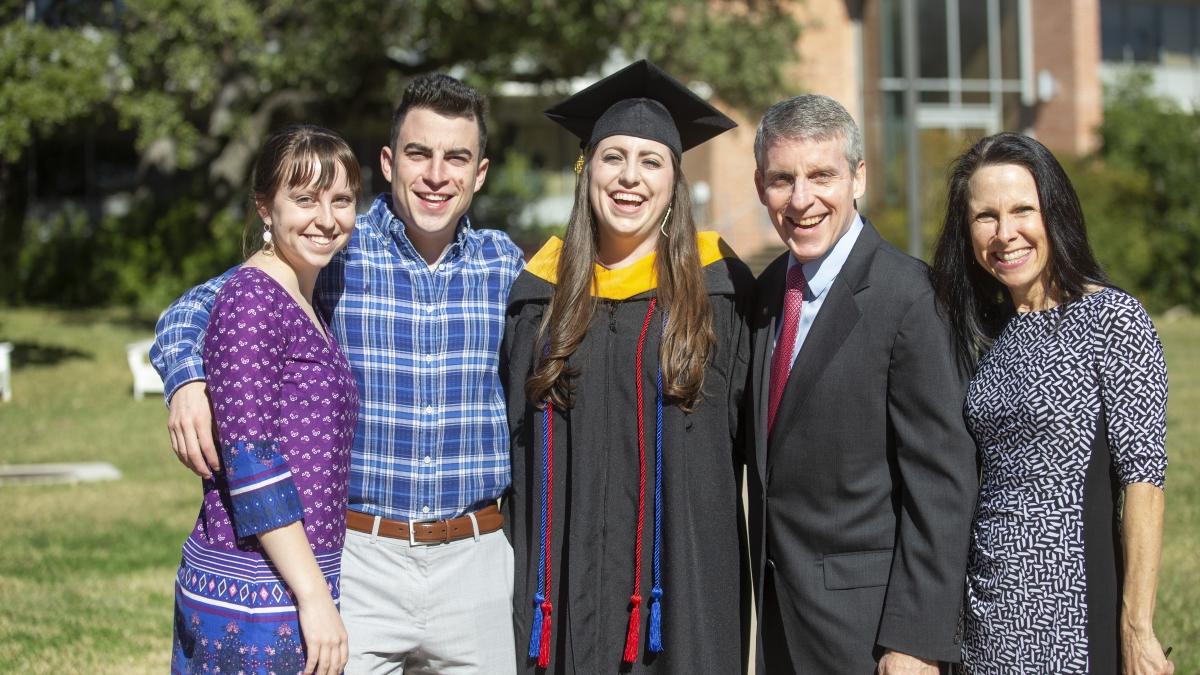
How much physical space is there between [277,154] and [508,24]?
14.7m

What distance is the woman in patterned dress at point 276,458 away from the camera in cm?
273

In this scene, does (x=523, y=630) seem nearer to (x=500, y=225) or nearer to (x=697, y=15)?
(x=697, y=15)

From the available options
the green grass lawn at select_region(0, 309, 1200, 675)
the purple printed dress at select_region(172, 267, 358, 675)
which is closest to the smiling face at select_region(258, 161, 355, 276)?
the purple printed dress at select_region(172, 267, 358, 675)

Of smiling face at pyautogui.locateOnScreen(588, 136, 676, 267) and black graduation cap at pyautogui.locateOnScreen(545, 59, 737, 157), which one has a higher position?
black graduation cap at pyautogui.locateOnScreen(545, 59, 737, 157)

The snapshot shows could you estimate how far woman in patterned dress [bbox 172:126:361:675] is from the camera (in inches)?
107

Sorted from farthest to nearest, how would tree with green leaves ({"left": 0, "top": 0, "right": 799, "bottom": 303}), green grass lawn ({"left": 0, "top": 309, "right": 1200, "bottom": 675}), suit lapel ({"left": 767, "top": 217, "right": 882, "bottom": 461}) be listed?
1. tree with green leaves ({"left": 0, "top": 0, "right": 799, "bottom": 303})
2. green grass lawn ({"left": 0, "top": 309, "right": 1200, "bottom": 675})
3. suit lapel ({"left": 767, "top": 217, "right": 882, "bottom": 461})

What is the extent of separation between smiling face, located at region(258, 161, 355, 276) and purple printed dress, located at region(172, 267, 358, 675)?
0.13 meters

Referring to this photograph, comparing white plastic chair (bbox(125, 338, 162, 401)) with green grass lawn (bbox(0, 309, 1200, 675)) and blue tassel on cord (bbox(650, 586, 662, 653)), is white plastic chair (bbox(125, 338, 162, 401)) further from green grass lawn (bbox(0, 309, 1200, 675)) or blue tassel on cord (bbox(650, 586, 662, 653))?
blue tassel on cord (bbox(650, 586, 662, 653))

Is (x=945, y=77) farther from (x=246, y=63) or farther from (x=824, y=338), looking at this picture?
(x=824, y=338)

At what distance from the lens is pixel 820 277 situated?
3285 mm

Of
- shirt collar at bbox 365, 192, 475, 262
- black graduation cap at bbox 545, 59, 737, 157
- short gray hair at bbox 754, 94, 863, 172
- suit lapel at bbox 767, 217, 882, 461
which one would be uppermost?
black graduation cap at bbox 545, 59, 737, 157

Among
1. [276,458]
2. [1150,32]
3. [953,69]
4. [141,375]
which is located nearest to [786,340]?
[276,458]

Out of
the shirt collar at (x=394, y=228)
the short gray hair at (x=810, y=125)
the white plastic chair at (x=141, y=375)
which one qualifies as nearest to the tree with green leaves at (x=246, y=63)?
the white plastic chair at (x=141, y=375)

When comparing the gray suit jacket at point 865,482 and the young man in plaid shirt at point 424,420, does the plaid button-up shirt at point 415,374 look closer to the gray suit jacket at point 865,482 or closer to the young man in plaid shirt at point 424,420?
the young man in plaid shirt at point 424,420
